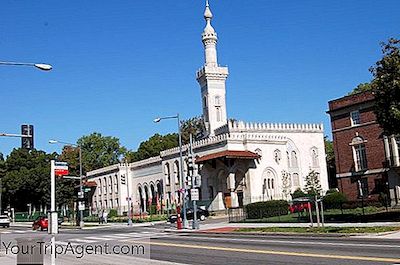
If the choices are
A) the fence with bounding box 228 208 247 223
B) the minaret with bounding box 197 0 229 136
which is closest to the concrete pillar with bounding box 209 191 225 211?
the minaret with bounding box 197 0 229 136

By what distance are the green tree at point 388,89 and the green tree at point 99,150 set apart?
299ft

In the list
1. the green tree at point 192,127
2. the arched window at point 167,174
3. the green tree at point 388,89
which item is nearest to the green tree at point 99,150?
the green tree at point 192,127

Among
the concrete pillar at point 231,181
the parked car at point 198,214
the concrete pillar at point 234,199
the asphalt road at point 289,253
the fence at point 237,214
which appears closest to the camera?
the asphalt road at point 289,253

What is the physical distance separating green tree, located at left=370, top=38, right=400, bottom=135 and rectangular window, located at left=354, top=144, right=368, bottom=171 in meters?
21.1

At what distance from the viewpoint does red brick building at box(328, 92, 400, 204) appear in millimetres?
46156

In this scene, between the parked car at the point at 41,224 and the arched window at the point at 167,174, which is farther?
the arched window at the point at 167,174

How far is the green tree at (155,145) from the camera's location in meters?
106

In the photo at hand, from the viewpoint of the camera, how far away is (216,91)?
76.6 meters

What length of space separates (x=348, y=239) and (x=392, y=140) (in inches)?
1044

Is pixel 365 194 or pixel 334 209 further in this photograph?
pixel 365 194

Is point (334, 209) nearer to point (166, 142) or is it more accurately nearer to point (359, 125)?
point (359, 125)

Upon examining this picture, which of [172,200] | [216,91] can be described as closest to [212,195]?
[172,200]

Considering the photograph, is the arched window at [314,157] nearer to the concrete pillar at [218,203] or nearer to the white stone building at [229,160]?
the white stone building at [229,160]

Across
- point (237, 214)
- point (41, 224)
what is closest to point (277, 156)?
Result: point (237, 214)
